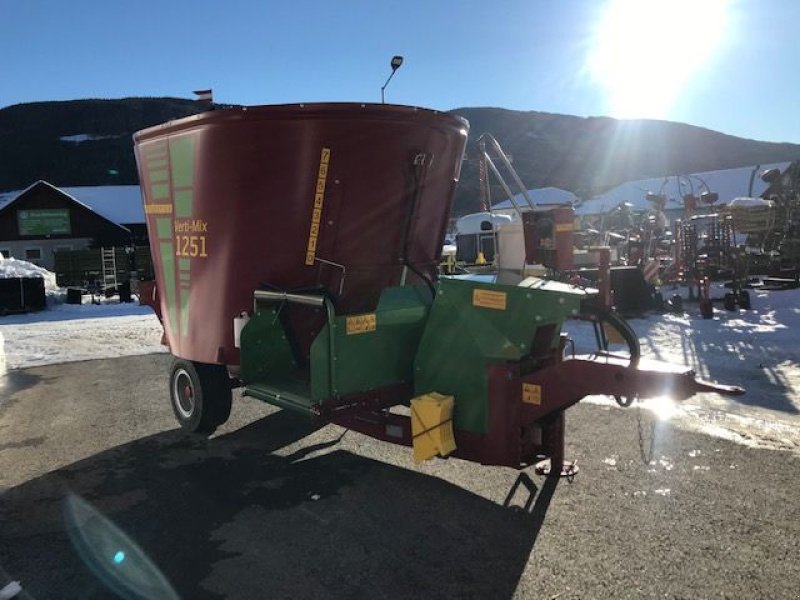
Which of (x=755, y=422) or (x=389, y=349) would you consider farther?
(x=755, y=422)

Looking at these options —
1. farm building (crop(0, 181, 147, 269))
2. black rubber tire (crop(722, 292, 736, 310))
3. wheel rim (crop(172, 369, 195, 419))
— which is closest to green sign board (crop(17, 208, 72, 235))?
farm building (crop(0, 181, 147, 269))

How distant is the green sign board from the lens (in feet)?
137

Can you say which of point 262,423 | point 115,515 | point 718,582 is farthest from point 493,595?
point 262,423

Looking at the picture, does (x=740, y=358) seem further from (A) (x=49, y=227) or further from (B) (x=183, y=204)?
(A) (x=49, y=227)

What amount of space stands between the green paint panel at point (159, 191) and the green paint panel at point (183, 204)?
18cm

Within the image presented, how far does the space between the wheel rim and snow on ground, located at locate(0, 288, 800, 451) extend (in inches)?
163

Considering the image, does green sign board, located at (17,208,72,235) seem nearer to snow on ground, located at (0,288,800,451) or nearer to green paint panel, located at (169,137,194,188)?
snow on ground, located at (0,288,800,451)

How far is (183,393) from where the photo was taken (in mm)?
6160

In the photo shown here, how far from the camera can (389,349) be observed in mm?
4629

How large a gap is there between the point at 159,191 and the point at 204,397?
1.91m

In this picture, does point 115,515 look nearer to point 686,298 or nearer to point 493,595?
point 493,595

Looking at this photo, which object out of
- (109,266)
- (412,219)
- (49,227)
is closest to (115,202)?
(49,227)

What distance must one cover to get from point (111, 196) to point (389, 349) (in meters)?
49.8

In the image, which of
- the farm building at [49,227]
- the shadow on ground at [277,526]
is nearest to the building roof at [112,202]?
the farm building at [49,227]
